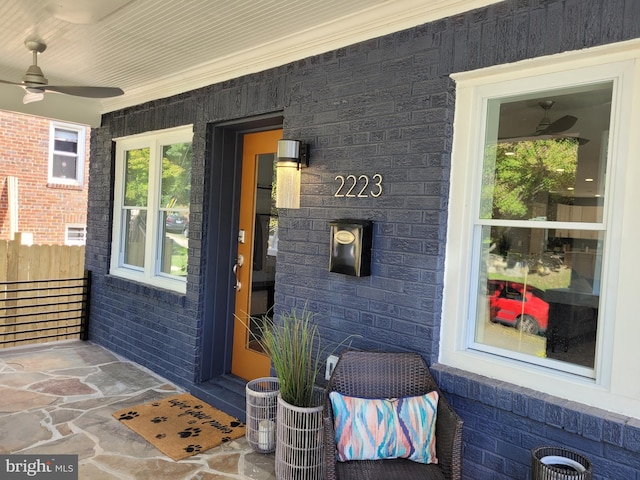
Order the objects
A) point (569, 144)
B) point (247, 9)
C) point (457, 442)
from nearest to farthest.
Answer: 1. point (457, 442)
2. point (569, 144)
3. point (247, 9)

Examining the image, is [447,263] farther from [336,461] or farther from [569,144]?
[336,461]

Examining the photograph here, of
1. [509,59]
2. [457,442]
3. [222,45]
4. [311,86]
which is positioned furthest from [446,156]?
[222,45]

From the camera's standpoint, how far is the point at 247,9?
8.74 ft

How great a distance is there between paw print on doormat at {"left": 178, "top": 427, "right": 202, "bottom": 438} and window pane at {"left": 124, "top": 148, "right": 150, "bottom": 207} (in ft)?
7.84

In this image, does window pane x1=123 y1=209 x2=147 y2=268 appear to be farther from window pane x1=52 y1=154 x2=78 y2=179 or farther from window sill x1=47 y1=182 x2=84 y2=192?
window pane x1=52 y1=154 x2=78 y2=179

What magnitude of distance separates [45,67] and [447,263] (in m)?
3.77

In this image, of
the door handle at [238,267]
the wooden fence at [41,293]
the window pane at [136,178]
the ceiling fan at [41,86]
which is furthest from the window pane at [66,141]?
the door handle at [238,267]

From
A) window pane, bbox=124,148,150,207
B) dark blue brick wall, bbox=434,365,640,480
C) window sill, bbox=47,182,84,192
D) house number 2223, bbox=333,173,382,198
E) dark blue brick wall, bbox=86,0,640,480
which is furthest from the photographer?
window sill, bbox=47,182,84,192

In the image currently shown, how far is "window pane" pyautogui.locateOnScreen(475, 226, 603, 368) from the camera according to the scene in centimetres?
205

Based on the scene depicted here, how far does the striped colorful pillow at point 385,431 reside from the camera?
2070 millimetres

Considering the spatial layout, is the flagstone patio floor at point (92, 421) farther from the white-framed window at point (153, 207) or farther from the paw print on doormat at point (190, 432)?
the white-framed window at point (153, 207)

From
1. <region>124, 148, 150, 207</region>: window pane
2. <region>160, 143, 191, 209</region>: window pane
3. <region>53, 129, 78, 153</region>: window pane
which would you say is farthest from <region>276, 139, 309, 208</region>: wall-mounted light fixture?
<region>53, 129, 78, 153</region>: window pane

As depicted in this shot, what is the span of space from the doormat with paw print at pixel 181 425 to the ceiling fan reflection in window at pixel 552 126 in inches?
101

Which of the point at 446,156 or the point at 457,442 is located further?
the point at 446,156
